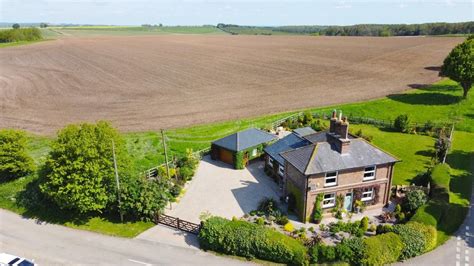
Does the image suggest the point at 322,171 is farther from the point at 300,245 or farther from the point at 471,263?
the point at 471,263

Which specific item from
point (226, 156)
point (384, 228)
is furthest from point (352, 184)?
point (226, 156)

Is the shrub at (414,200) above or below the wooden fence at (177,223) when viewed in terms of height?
above

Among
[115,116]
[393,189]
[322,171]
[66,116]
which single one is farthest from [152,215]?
[66,116]

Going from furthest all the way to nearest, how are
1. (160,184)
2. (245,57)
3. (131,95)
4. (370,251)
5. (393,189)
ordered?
(245,57) → (131,95) → (393,189) → (160,184) → (370,251)

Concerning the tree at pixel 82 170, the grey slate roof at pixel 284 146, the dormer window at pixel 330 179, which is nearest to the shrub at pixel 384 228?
the dormer window at pixel 330 179

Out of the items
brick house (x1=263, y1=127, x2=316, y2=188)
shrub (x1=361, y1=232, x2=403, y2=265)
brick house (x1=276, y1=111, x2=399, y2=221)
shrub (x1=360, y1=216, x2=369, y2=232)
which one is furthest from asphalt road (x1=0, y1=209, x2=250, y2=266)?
brick house (x1=263, y1=127, x2=316, y2=188)

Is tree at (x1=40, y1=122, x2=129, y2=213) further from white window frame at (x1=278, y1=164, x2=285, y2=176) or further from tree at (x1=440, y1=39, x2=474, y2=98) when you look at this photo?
tree at (x1=440, y1=39, x2=474, y2=98)

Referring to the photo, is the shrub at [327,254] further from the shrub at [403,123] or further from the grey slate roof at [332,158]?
the shrub at [403,123]
